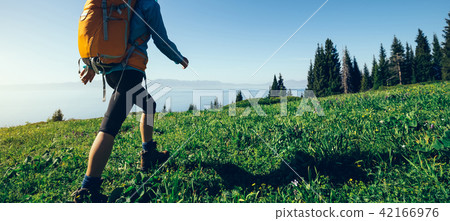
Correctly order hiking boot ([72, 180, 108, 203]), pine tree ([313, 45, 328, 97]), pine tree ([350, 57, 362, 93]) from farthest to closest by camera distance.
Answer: pine tree ([350, 57, 362, 93]), pine tree ([313, 45, 328, 97]), hiking boot ([72, 180, 108, 203])

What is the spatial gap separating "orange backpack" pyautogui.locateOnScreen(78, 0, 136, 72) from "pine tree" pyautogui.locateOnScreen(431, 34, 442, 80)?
86.1 metres

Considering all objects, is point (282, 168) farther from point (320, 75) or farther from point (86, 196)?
point (320, 75)

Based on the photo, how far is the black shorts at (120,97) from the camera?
2.28 meters

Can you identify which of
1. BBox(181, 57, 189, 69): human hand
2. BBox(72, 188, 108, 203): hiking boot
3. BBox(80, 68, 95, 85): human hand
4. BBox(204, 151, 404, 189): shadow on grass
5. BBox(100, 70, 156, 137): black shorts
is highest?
BBox(181, 57, 189, 69): human hand

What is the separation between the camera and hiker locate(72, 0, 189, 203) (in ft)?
7.13

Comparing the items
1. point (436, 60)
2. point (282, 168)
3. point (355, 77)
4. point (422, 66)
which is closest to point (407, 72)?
point (422, 66)

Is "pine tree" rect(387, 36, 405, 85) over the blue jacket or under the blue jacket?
over

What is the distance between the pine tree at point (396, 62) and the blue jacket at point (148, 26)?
78.6 meters

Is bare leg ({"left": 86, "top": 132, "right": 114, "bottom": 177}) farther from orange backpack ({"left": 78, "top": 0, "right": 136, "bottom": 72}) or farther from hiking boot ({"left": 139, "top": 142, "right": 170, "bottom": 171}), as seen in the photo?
orange backpack ({"left": 78, "top": 0, "right": 136, "bottom": 72})

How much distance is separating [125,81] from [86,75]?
2.02 ft

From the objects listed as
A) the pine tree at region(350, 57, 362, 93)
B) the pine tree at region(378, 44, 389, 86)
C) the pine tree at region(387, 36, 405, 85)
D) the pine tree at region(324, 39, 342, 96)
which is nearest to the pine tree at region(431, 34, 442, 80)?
the pine tree at region(387, 36, 405, 85)

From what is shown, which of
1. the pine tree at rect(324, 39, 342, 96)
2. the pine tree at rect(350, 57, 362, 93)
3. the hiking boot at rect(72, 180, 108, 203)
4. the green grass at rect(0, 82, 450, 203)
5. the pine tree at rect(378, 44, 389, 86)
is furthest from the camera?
the pine tree at rect(350, 57, 362, 93)

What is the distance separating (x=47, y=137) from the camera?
18.9 ft
